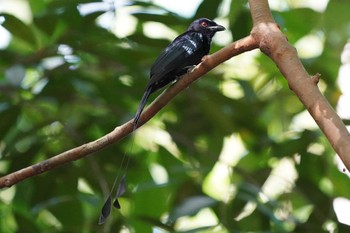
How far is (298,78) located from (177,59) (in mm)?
658

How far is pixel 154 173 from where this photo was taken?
3547mm

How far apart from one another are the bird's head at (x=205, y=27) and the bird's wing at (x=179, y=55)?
0.11 meters

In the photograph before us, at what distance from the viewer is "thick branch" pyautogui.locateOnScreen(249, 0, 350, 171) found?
1607mm

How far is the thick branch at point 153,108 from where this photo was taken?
1925 mm

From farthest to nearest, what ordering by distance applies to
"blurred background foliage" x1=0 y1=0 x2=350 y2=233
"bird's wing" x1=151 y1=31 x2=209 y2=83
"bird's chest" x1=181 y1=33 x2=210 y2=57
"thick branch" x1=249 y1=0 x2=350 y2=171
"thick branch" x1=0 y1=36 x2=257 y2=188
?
"blurred background foliage" x1=0 y1=0 x2=350 y2=233, "bird's chest" x1=181 y1=33 x2=210 y2=57, "bird's wing" x1=151 y1=31 x2=209 y2=83, "thick branch" x1=0 y1=36 x2=257 y2=188, "thick branch" x1=249 y1=0 x2=350 y2=171

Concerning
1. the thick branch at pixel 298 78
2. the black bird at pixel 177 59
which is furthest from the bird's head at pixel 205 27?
the thick branch at pixel 298 78

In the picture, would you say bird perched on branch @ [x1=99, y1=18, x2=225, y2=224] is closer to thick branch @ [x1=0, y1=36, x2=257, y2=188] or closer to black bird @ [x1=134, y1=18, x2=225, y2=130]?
black bird @ [x1=134, y1=18, x2=225, y2=130]

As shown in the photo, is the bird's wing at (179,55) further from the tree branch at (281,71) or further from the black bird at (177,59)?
the tree branch at (281,71)

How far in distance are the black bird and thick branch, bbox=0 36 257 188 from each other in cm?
16

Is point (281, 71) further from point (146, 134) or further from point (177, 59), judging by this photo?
point (146, 134)

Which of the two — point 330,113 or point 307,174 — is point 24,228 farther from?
point 330,113

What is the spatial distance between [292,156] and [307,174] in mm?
107

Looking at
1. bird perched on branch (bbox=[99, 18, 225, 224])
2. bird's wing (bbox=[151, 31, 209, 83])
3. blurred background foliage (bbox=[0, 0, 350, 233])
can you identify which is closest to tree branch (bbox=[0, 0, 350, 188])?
bird perched on branch (bbox=[99, 18, 225, 224])

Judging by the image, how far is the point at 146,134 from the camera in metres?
3.68
